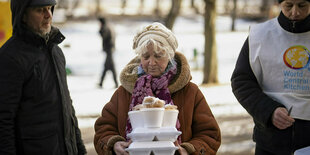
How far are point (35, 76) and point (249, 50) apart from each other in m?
1.37

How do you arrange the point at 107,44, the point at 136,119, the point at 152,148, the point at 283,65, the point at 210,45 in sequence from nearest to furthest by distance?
the point at 152,148 < the point at 136,119 < the point at 283,65 < the point at 107,44 < the point at 210,45

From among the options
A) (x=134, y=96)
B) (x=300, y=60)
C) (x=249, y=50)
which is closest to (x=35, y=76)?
(x=134, y=96)

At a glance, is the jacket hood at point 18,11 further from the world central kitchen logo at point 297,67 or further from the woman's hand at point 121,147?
the world central kitchen logo at point 297,67

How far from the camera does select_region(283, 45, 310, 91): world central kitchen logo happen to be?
3.69 metres

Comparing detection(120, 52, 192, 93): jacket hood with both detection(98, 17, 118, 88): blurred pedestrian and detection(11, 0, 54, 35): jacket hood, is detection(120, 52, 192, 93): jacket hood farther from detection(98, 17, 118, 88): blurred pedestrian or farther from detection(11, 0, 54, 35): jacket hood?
detection(98, 17, 118, 88): blurred pedestrian

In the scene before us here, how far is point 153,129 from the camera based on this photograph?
3387 millimetres

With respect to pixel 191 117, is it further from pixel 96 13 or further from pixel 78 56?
pixel 96 13

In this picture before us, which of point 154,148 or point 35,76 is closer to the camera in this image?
point 154,148

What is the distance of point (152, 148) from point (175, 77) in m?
0.67

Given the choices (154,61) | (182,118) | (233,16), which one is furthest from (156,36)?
(233,16)

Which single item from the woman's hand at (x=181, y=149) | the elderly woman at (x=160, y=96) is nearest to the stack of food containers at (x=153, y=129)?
the woman's hand at (x=181, y=149)

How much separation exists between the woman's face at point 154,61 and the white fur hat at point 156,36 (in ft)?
0.26

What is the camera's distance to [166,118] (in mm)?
3451

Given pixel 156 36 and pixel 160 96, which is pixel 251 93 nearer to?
pixel 160 96
